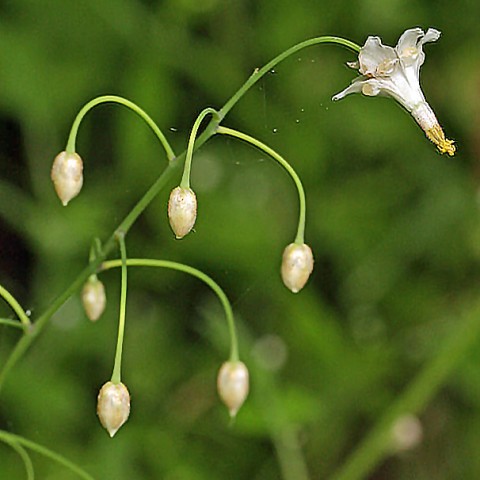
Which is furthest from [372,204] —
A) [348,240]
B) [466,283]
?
[466,283]

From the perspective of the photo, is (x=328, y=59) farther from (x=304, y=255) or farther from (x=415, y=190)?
(x=304, y=255)

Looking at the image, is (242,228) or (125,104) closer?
(125,104)

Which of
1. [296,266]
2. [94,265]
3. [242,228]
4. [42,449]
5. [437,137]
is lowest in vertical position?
[42,449]

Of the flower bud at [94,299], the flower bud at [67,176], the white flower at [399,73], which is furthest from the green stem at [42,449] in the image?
the white flower at [399,73]

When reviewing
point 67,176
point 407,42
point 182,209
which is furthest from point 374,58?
point 67,176

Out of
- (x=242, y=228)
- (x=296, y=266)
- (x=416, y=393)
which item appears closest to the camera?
→ (x=296, y=266)

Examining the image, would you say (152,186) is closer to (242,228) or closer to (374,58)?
(374,58)
